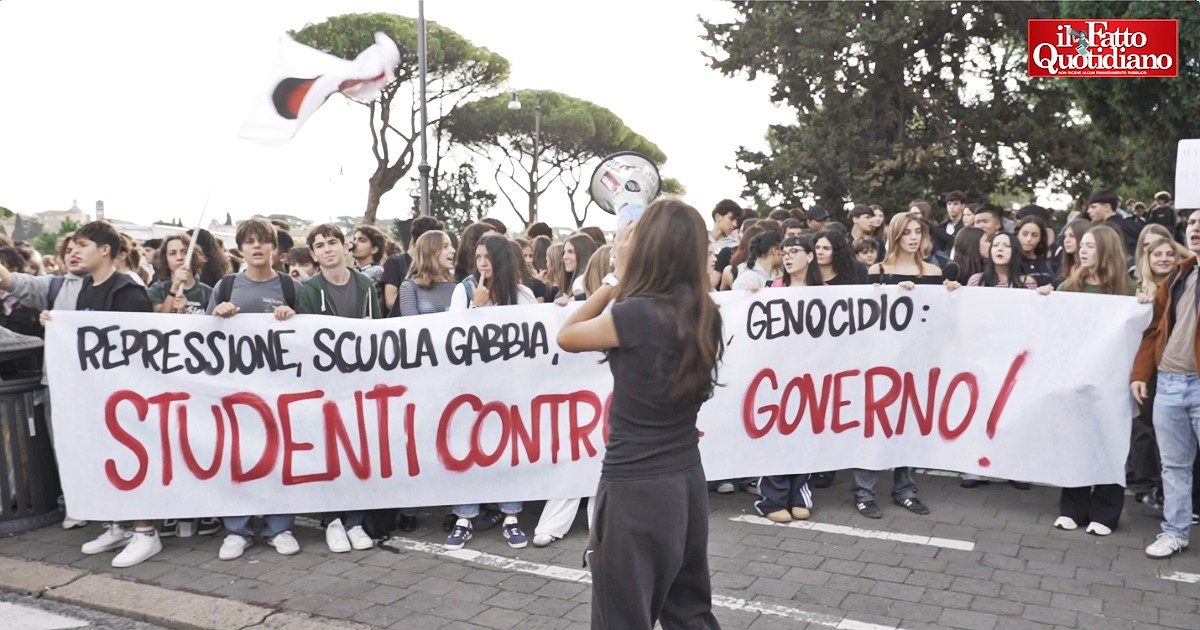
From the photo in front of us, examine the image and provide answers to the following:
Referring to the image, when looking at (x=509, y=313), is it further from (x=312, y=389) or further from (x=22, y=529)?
(x=22, y=529)

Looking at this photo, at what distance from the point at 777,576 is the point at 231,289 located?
10.6 feet

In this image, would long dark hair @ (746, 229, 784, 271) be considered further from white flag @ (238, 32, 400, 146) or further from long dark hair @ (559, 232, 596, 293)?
white flag @ (238, 32, 400, 146)

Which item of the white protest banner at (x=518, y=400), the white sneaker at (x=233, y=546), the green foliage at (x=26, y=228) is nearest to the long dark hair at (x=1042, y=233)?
the white protest banner at (x=518, y=400)

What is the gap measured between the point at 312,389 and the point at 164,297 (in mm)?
1372

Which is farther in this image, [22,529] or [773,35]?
[773,35]

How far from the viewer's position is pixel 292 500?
5.34 m

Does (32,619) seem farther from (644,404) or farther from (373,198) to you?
(373,198)

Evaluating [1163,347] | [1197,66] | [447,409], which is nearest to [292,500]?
[447,409]

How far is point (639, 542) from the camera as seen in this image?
2.88 metres

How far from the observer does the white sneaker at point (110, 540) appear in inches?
207

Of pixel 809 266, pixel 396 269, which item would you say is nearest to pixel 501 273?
pixel 396 269

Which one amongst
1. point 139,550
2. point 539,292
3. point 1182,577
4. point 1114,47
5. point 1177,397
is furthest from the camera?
point 1114,47

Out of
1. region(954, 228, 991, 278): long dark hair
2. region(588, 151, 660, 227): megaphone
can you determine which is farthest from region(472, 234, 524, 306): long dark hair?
region(588, 151, 660, 227): megaphone

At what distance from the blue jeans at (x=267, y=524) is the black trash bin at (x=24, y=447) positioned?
1.17 meters
